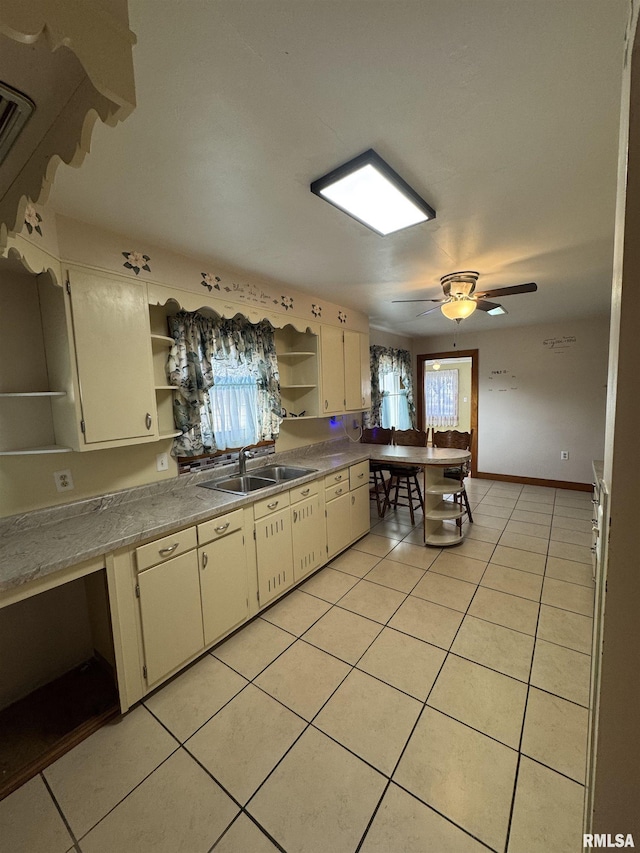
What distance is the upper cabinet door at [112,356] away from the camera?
5.68 ft

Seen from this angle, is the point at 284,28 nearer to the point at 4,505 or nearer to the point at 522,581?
the point at 4,505

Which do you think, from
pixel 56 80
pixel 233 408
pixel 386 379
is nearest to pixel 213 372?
pixel 233 408

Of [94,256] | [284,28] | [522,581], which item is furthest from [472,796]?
[94,256]

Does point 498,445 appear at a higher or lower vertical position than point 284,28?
lower

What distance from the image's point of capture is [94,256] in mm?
1775

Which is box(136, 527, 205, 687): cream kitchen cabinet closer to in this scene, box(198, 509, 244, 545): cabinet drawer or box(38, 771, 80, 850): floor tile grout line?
box(198, 509, 244, 545): cabinet drawer

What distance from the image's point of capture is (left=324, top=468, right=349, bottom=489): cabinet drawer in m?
2.91

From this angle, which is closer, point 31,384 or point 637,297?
point 637,297

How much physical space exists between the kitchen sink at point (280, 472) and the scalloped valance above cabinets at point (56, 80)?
2.37 metres

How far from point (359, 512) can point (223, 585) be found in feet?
5.46

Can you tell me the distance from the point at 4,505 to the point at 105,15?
1.99m

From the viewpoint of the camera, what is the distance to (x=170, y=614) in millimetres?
1798

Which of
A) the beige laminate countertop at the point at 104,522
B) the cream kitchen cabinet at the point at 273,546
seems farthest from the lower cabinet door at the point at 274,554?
the beige laminate countertop at the point at 104,522

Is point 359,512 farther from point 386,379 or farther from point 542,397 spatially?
point 542,397
